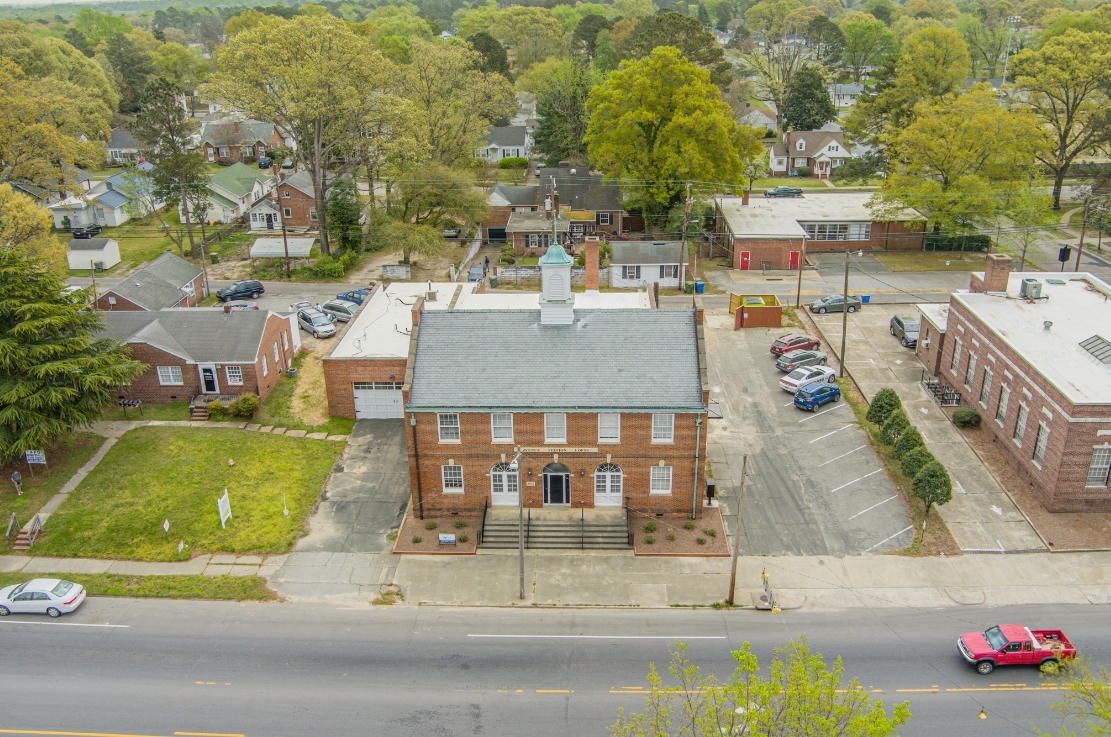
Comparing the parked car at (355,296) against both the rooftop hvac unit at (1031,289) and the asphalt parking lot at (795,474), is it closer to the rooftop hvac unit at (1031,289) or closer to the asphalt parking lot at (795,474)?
the asphalt parking lot at (795,474)

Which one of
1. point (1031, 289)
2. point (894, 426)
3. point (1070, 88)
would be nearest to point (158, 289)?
point (894, 426)

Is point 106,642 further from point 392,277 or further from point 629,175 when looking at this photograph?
point 629,175

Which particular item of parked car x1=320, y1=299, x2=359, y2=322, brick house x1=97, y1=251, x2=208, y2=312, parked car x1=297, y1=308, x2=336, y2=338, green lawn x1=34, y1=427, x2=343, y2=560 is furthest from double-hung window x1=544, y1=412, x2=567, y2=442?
brick house x1=97, y1=251, x2=208, y2=312

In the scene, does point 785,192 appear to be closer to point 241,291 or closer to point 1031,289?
point 1031,289

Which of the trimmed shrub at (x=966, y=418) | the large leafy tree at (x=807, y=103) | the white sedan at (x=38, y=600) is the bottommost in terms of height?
the white sedan at (x=38, y=600)

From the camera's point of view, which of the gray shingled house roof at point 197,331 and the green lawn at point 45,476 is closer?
the green lawn at point 45,476

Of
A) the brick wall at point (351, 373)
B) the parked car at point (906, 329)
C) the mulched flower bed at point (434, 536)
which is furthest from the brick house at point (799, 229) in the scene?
the mulched flower bed at point (434, 536)
